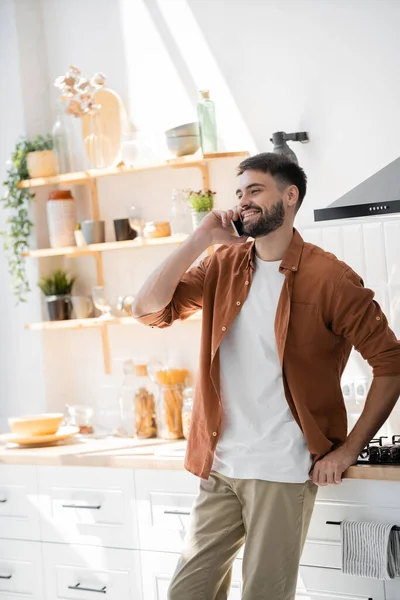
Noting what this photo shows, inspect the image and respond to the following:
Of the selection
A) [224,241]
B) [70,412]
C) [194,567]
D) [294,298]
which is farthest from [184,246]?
[70,412]

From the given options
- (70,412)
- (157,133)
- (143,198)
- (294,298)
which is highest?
(157,133)

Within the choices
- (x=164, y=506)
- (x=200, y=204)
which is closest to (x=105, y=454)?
(x=164, y=506)

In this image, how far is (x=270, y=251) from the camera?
106 inches

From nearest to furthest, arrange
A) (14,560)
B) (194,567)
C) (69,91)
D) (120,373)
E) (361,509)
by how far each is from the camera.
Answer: (194,567) → (361,509) → (14,560) → (69,91) → (120,373)

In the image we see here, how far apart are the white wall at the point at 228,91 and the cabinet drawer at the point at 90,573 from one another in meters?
0.83

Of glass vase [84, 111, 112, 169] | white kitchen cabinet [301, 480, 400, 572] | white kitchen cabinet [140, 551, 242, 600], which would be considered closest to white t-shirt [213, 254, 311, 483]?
white kitchen cabinet [301, 480, 400, 572]

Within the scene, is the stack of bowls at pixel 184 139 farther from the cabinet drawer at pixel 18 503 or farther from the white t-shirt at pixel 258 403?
the cabinet drawer at pixel 18 503

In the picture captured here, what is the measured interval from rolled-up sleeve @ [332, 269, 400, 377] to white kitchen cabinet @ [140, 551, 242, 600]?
1.15 metres

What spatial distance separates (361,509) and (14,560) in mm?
1527

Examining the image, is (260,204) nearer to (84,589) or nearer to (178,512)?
(178,512)

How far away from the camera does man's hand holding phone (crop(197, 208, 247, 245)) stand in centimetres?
269

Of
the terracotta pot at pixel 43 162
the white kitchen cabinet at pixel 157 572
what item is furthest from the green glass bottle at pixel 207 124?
the white kitchen cabinet at pixel 157 572

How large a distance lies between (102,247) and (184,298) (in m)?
1.12

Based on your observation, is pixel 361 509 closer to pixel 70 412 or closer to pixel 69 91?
pixel 70 412
